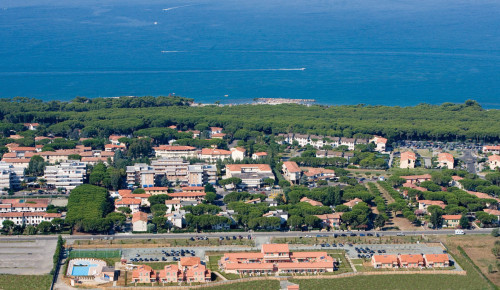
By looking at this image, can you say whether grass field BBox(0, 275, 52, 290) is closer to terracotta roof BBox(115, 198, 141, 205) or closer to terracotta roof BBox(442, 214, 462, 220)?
terracotta roof BBox(115, 198, 141, 205)

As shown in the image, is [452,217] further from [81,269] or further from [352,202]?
[81,269]

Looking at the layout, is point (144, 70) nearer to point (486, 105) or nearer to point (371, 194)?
point (486, 105)

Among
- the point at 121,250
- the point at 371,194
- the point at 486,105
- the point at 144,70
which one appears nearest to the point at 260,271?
the point at 121,250

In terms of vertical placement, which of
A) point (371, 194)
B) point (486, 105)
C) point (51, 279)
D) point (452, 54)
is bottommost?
point (51, 279)

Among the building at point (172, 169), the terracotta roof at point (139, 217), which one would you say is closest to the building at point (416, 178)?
the building at point (172, 169)

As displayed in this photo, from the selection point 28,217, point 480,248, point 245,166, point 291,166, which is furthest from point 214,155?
point 480,248

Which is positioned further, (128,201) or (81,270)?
(128,201)

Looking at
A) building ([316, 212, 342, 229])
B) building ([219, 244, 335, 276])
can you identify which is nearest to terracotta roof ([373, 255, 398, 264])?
building ([219, 244, 335, 276])
